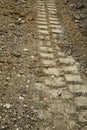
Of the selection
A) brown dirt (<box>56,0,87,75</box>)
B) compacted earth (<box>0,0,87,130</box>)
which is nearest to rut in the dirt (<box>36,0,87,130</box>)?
compacted earth (<box>0,0,87,130</box>)

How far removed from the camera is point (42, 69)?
19.4 ft

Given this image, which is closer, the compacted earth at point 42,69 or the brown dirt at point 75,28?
the compacted earth at point 42,69

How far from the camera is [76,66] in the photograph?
619 centimetres

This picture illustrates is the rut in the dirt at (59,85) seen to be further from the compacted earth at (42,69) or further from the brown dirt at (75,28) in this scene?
the brown dirt at (75,28)

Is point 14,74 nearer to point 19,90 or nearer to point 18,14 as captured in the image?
point 19,90

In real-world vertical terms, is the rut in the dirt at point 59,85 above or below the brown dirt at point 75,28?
above

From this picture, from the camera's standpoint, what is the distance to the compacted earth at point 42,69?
4492mm

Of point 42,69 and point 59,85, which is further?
point 42,69

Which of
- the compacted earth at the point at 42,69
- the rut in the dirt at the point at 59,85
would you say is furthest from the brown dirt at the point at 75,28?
the rut in the dirt at the point at 59,85

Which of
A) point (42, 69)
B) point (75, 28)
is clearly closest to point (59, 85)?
point (42, 69)

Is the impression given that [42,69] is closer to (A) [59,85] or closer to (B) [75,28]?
(A) [59,85]

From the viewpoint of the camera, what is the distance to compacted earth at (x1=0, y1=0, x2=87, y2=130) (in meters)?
4.49

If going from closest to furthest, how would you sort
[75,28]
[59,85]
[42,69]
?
[59,85], [42,69], [75,28]

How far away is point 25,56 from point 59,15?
3.61m
